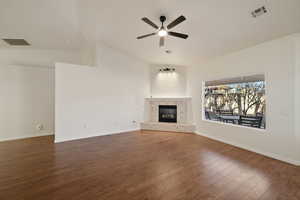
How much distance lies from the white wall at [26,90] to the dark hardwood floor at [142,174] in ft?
3.82

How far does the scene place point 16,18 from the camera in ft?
10.4

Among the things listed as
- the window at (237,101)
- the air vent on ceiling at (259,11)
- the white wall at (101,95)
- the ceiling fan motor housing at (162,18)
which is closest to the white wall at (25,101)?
the white wall at (101,95)

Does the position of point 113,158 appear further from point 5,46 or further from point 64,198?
point 5,46

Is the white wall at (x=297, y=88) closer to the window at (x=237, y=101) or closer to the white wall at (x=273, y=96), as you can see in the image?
the white wall at (x=273, y=96)

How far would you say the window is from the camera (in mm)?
3676

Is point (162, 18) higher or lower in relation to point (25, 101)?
higher

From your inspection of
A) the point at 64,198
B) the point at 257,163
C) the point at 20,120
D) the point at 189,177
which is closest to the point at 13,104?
the point at 20,120

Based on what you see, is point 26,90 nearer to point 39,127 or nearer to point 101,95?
point 39,127

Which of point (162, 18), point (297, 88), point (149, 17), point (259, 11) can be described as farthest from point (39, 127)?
point (297, 88)

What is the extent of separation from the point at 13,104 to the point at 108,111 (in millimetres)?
3151

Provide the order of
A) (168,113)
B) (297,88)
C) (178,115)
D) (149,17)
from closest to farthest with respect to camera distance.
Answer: (297,88), (149,17), (178,115), (168,113)

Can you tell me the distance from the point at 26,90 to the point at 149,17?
4995 millimetres

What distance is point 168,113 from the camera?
623 centimetres

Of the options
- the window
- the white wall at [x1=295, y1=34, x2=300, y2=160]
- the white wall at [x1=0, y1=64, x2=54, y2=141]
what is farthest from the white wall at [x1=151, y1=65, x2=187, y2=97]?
the white wall at [x1=0, y1=64, x2=54, y2=141]
